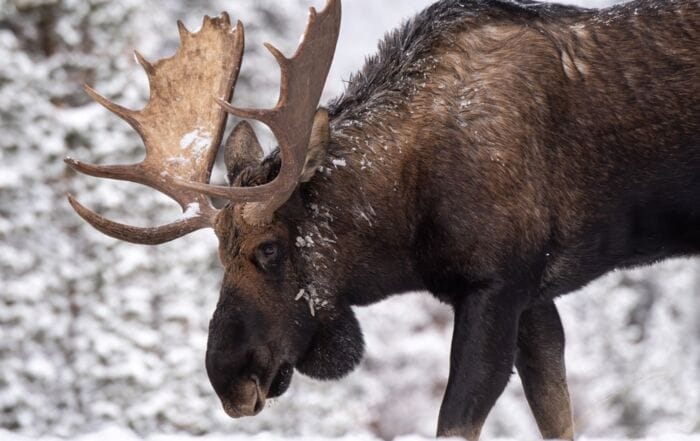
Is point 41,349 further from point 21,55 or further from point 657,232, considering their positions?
point 657,232

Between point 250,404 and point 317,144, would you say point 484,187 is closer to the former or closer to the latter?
point 317,144

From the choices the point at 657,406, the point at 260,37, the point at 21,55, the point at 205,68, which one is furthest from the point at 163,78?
the point at 657,406

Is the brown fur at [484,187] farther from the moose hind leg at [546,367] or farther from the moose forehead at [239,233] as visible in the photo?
the moose hind leg at [546,367]

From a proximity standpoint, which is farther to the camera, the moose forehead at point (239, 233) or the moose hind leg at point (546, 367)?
the moose hind leg at point (546, 367)

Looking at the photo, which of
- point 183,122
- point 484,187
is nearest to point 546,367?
point 484,187

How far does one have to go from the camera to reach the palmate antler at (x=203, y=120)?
441cm

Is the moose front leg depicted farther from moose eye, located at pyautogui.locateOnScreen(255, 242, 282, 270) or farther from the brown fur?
moose eye, located at pyautogui.locateOnScreen(255, 242, 282, 270)

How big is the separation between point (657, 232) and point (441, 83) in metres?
1.06

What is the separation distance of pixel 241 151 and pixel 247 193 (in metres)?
0.66

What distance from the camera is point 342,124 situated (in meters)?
4.86

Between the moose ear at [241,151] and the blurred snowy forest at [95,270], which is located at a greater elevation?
the blurred snowy forest at [95,270]

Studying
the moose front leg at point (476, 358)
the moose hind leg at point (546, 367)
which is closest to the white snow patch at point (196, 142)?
the moose front leg at point (476, 358)

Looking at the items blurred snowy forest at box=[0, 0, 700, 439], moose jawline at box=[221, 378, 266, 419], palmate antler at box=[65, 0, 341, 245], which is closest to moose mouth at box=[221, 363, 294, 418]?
moose jawline at box=[221, 378, 266, 419]

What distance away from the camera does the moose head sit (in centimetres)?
445
